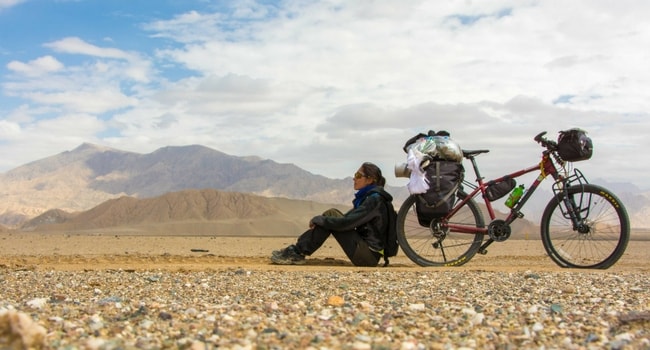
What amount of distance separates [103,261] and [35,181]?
625 feet

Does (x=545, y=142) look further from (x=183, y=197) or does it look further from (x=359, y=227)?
(x=183, y=197)

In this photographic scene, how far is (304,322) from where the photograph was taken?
3566 mm

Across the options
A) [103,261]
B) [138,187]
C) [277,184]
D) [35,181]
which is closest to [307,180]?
[277,184]

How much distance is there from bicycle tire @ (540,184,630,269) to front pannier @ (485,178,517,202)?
477 mm

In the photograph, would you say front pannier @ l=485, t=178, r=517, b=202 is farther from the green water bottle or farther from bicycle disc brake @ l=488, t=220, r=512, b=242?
bicycle disc brake @ l=488, t=220, r=512, b=242

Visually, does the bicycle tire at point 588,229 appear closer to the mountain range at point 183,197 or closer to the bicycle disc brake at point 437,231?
the bicycle disc brake at point 437,231

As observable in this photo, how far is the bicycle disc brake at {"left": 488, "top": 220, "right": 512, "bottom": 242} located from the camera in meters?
7.14

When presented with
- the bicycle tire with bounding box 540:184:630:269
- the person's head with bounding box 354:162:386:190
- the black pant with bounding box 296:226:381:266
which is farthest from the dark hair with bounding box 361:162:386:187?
the bicycle tire with bounding box 540:184:630:269

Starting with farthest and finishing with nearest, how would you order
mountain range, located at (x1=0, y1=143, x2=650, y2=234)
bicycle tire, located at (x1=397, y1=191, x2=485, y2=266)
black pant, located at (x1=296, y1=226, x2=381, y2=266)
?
mountain range, located at (x1=0, y1=143, x2=650, y2=234) < bicycle tire, located at (x1=397, y1=191, x2=485, y2=266) < black pant, located at (x1=296, y1=226, x2=381, y2=266)

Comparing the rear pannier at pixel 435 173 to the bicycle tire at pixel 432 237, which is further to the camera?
the bicycle tire at pixel 432 237

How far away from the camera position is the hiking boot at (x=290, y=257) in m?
7.65

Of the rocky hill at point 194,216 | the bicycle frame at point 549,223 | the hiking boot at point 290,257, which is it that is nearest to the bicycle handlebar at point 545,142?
the bicycle frame at point 549,223

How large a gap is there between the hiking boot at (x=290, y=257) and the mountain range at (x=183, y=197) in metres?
53.9

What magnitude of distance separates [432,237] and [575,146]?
1.90m
